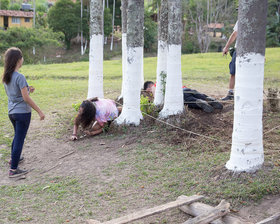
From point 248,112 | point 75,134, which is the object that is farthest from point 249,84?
point 75,134

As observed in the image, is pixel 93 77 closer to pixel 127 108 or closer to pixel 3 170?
pixel 127 108

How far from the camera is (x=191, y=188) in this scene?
14.7ft

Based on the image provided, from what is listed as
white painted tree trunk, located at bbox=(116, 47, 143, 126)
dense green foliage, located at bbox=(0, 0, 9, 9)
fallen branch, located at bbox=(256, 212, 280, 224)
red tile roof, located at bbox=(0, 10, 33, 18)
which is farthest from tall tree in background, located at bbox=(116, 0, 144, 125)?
dense green foliage, located at bbox=(0, 0, 9, 9)

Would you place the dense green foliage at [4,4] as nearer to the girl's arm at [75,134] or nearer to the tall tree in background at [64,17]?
the tall tree in background at [64,17]

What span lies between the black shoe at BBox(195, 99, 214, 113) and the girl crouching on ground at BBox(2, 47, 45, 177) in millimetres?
3696

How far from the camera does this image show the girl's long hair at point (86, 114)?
6.82 meters

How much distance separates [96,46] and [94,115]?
2.04 metres

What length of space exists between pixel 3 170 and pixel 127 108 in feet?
8.36

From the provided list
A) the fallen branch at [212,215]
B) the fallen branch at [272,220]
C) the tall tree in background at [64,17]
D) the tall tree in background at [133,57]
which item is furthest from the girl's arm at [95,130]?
the tall tree in background at [64,17]

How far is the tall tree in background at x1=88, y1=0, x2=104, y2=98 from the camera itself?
26.6 feet

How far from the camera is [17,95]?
205 inches

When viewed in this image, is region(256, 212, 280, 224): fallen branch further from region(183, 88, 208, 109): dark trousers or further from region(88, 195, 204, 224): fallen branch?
region(183, 88, 208, 109): dark trousers

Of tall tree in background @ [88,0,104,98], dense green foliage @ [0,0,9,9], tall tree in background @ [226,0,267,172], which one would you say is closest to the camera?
tall tree in background @ [226,0,267,172]

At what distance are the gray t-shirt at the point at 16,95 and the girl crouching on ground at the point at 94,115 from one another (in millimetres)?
1664
